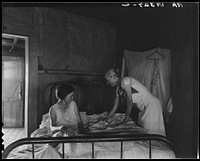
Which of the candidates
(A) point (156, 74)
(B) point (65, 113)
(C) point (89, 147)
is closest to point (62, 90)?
(B) point (65, 113)

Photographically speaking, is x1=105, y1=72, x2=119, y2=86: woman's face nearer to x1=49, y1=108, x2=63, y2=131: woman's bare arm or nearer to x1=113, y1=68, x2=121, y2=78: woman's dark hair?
x1=113, y1=68, x2=121, y2=78: woman's dark hair

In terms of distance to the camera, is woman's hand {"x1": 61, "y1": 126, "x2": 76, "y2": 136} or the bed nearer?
the bed

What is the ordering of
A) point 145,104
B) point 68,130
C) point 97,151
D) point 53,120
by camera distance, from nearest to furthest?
point 97,151 < point 68,130 < point 53,120 < point 145,104

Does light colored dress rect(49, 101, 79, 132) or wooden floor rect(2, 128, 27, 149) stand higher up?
light colored dress rect(49, 101, 79, 132)

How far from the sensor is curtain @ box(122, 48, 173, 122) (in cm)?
225

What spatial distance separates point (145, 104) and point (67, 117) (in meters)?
0.75

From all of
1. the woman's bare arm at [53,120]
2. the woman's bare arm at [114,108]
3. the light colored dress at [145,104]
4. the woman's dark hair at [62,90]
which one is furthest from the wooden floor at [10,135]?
the light colored dress at [145,104]

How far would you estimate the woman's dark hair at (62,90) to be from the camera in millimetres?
2121

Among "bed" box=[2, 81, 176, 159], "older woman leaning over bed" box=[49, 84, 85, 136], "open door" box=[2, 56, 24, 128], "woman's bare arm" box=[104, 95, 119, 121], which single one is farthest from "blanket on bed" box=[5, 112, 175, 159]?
"woman's bare arm" box=[104, 95, 119, 121]

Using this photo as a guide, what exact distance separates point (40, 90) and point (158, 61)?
3.83 ft

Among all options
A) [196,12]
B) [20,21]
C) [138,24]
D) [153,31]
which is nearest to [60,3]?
[20,21]

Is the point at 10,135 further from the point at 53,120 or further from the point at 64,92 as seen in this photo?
the point at 64,92

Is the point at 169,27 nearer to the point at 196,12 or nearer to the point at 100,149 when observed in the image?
the point at 196,12

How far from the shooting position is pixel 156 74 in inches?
89.6
